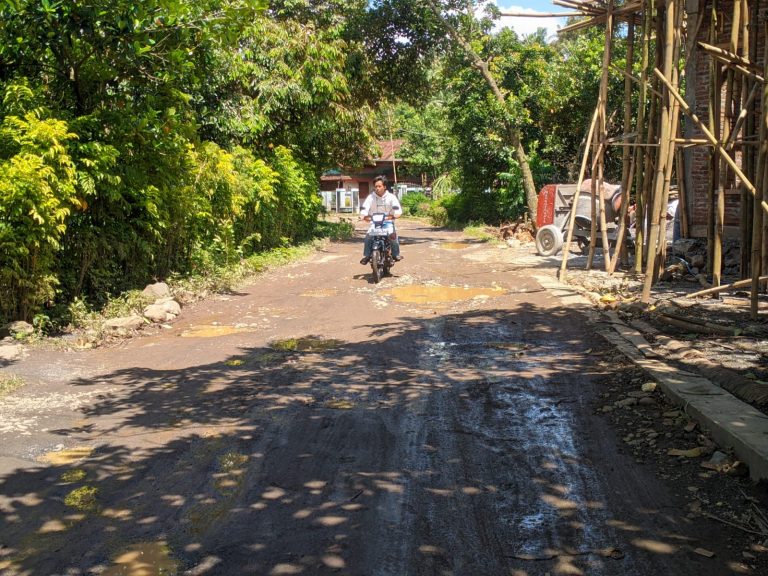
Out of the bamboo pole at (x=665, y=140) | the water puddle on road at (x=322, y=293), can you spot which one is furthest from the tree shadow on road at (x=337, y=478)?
the water puddle on road at (x=322, y=293)

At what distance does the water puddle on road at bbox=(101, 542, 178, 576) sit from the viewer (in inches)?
126

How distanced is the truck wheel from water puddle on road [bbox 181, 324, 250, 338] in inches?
394

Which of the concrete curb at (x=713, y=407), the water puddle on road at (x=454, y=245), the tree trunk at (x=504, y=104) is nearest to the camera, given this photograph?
the concrete curb at (x=713, y=407)

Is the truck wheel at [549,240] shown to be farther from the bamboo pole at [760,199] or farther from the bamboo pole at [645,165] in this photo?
the bamboo pole at [760,199]

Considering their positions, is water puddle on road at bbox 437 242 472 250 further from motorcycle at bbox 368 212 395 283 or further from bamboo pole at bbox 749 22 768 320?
bamboo pole at bbox 749 22 768 320

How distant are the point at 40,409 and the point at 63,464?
1469mm

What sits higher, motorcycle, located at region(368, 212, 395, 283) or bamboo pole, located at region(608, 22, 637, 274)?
bamboo pole, located at region(608, 22, 637, 274)

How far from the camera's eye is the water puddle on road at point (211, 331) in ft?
29.0

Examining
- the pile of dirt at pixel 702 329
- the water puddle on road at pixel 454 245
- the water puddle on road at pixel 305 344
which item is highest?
the pile of dirt at pixel 702 329

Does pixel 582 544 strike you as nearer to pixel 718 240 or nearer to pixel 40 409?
pixel 40 409

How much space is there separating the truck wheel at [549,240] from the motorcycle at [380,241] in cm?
536

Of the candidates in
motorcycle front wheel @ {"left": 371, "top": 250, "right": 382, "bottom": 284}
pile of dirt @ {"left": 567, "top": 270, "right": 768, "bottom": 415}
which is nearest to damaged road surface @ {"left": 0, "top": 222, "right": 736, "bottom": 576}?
pile of dirt @ {"left": 567, "top": 270, "right": 768, "bottom": 415}

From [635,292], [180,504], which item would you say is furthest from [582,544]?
[635,292]

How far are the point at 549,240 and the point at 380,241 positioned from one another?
5.91 m
